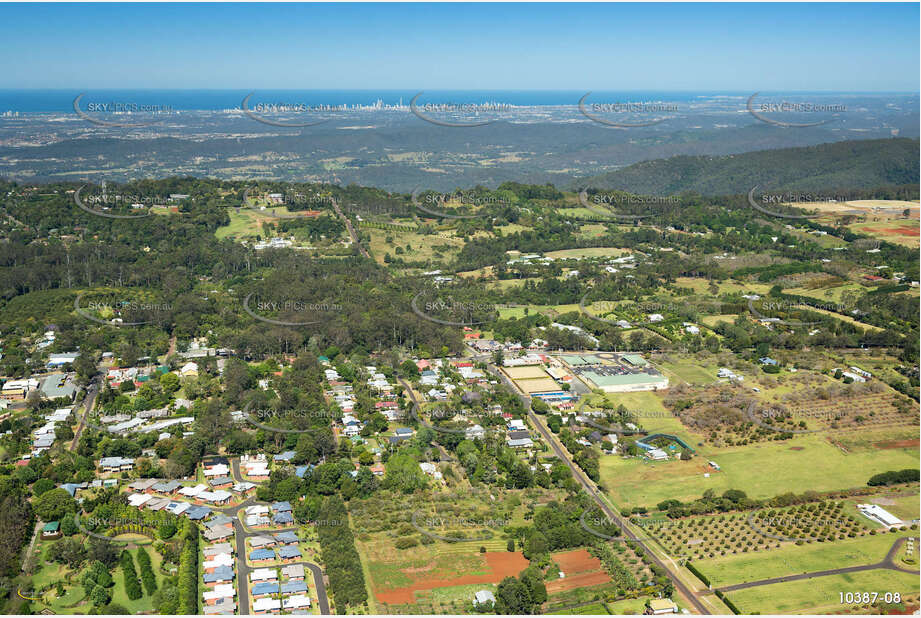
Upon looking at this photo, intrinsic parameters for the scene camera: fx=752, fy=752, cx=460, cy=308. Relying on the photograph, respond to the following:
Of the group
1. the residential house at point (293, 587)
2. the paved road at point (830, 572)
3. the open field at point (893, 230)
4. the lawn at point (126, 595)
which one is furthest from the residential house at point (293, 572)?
the open field at point (893, 230)

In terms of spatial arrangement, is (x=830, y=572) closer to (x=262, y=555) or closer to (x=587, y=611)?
(x=587, y=611)

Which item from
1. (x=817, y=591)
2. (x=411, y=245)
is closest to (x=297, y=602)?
(x=817, y=591)

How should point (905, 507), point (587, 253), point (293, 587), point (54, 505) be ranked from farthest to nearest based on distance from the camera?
point (587, 253) < point (905, 507) < point (54, 505) < point (293, 587)

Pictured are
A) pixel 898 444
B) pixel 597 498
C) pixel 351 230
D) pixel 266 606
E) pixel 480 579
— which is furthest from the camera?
pixel 351 230

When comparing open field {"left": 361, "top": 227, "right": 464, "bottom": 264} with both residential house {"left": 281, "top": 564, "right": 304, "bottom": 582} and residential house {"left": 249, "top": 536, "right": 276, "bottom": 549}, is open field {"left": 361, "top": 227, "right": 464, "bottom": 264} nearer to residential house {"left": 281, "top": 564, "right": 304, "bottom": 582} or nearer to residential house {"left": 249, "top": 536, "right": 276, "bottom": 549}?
residential house {"left": 249, "top": 536, "right": 276, "bottom": 549}

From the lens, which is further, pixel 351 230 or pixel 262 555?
pixel 351 230

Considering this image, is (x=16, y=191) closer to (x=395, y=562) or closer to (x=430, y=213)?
(x=430, y=213)
